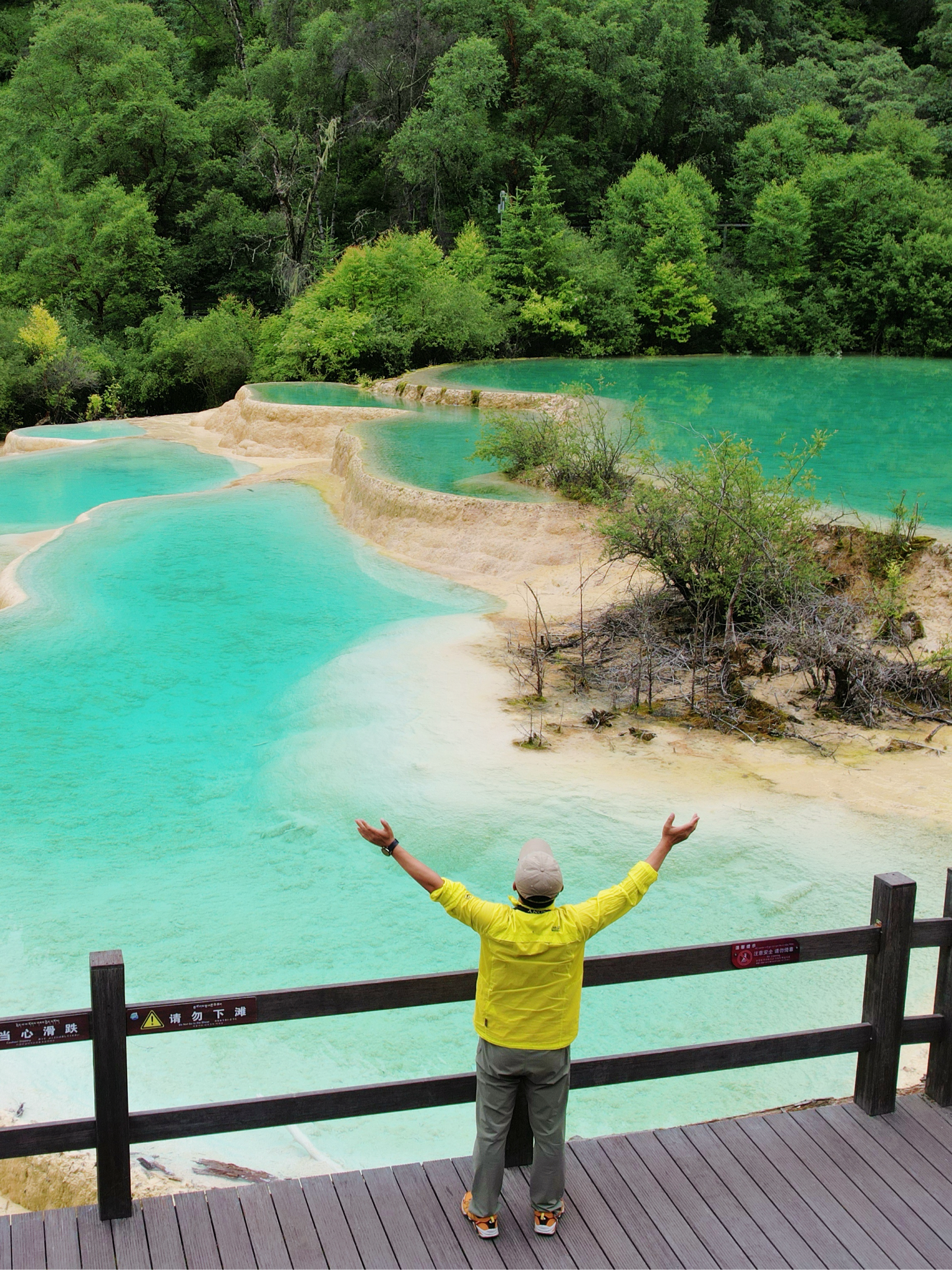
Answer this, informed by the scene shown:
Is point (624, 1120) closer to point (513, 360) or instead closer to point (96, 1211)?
point (96, 1211)

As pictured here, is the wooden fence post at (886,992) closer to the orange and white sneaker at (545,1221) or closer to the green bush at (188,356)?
the orange and white sneaker at (545,1221)

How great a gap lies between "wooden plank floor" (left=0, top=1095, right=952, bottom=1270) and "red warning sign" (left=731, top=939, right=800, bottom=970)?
0.60 metres

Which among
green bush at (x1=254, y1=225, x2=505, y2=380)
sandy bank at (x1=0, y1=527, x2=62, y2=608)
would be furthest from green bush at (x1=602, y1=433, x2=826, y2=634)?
green bush at (x1=254, y1=225, x2=505, y2=380)

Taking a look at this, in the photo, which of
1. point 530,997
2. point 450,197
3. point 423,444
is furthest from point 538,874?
point 450,197

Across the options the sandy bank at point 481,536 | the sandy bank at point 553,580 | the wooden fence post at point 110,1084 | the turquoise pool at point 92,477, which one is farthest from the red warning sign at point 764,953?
the turquoise pool at point 92,477

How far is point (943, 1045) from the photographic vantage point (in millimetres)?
3562

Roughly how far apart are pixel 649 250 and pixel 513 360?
5.85 meters

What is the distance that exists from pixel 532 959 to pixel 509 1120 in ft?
1.57

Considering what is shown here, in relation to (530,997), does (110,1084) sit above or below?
below

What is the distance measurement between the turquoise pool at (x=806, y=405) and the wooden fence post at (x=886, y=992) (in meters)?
8.71

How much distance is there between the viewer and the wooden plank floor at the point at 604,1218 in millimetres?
2951

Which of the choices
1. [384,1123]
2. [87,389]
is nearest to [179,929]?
[384,1123]

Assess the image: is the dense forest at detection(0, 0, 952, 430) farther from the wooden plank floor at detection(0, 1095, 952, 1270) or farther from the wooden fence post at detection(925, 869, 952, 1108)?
the wooden plank floor at detection(0, 1095, 952, 1270)

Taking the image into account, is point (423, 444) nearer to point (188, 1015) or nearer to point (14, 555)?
point (14, 555)
